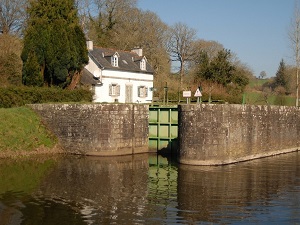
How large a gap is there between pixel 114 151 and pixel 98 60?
16.7 m

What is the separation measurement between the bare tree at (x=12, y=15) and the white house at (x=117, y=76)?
→ 8302 mm

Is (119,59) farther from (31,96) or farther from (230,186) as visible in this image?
(230,186)

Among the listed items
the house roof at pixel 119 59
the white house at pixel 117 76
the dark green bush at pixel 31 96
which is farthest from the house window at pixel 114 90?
the dark green bush at pixel 31 96

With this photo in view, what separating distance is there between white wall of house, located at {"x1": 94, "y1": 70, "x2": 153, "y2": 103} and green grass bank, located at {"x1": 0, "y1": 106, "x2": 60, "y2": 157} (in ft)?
40.8

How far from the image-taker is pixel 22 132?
1794 centimetres

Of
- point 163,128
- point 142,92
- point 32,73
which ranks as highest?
point 32,73

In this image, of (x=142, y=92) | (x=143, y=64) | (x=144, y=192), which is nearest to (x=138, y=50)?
(x=143, y=64)

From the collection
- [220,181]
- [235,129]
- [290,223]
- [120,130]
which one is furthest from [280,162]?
[290,223]

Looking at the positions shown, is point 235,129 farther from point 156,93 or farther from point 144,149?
point 156,93

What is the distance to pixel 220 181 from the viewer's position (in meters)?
12.7

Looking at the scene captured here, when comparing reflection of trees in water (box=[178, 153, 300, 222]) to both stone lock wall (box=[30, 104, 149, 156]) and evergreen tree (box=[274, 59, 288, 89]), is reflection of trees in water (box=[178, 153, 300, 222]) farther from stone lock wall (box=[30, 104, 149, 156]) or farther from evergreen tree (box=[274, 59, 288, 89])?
evergreen tree (box=[274, 59, 288, 89])

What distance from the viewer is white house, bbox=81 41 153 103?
32.8 m

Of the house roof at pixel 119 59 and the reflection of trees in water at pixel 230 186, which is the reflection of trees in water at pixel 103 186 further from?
the house roof at pixel 119 59

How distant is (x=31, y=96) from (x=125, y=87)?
577 inches
